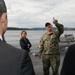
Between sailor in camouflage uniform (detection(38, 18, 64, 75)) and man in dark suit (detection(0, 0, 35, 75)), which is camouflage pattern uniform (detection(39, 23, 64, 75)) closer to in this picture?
sailor in camouflage uniform (detection(38, 18, 64, 75))

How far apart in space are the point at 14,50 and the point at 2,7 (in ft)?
1.03

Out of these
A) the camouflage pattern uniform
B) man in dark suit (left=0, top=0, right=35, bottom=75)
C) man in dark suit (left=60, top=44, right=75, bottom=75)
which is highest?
man in dark suit (left=0, top=0, right=35, bottom=75)

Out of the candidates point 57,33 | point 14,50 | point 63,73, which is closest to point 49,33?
point 57,33

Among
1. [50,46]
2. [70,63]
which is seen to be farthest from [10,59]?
[50,46]

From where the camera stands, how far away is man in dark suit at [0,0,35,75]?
2033mm

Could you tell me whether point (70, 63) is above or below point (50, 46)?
above

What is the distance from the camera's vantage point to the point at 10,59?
2064mm

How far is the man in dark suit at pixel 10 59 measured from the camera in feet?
6.67

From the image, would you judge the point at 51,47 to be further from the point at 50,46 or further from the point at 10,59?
the point at 10,59

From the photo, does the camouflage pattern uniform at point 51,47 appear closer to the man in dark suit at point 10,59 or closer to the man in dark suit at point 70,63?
the man in dark suit at point 70,63

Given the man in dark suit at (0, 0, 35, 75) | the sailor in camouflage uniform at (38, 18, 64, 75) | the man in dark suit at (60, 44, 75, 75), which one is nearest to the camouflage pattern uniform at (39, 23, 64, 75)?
the sailor in camouflage uniform at (38, 18, 64, 75)

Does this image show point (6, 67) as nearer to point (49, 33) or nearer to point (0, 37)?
point (0, 37)

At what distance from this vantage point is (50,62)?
8844 mm

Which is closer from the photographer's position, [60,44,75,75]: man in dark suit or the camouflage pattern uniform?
[60,44,75,75]: man in dark suit
